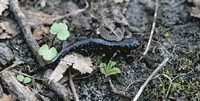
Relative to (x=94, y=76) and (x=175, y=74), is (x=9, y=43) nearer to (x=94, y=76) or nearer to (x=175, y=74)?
(x=94, y=76)

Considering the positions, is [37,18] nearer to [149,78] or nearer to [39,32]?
[39,32]

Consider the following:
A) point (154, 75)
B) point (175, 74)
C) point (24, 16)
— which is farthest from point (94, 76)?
point (24, 16)

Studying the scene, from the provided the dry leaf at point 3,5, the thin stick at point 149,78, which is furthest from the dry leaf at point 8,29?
the thin stick at point 149,78

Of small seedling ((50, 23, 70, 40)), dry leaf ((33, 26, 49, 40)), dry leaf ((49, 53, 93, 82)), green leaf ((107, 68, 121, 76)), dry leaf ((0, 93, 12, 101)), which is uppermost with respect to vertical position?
dry leaf ((33, 26, 49, 40))

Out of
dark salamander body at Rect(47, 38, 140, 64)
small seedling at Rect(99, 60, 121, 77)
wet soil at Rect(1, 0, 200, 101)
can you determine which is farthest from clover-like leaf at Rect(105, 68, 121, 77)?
dark salamander body at Rect(47, 38, 140, 64)

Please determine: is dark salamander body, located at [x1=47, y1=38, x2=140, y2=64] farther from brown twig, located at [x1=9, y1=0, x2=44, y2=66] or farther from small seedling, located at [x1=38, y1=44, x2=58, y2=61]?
brown twig, located at [x1=9, y1=0, x2=44, y2=66]

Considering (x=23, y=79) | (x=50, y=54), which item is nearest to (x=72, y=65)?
(x=50, y=54)

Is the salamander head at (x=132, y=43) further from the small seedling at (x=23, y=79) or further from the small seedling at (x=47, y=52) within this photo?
the small seedling at (x=23, y=79)
